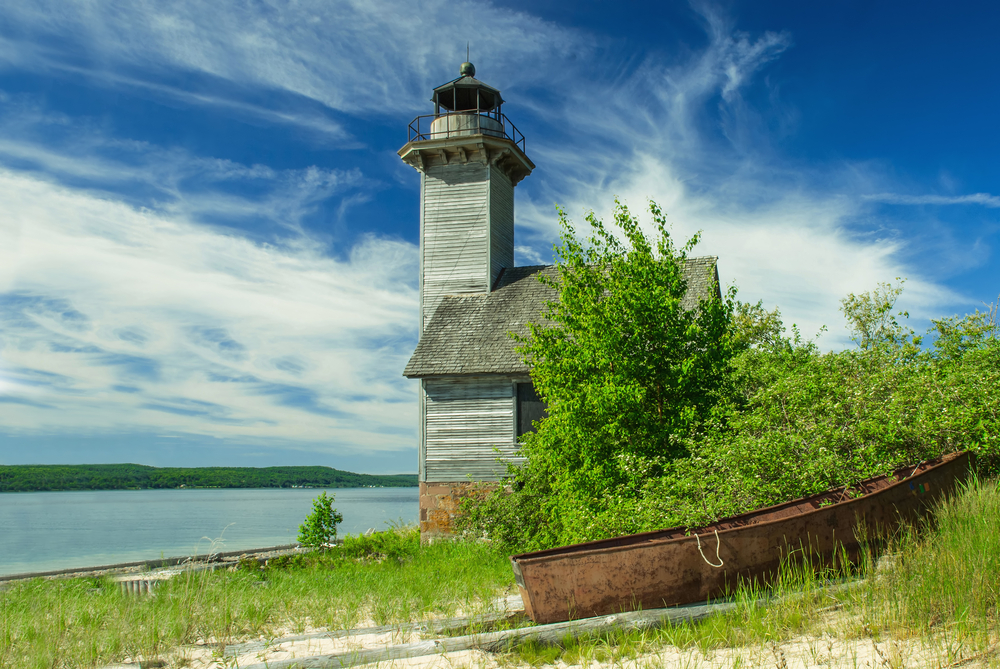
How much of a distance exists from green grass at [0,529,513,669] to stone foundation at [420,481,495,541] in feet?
17.8

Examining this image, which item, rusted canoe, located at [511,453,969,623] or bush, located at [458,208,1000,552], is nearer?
rusted canoe, located at [511,453,969,623]

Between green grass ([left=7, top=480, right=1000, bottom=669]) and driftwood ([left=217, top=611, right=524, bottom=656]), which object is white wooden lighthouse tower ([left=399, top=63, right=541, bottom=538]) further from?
driftwood ([left=217, top=611, right=524, bottom=656])

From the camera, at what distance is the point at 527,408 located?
16578 mm

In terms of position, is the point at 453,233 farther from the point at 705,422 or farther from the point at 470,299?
the point at 705,422

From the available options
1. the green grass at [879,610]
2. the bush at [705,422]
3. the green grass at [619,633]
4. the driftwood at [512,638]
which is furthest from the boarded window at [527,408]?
the driftwood at [512,638]

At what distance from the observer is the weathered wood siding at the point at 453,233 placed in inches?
779

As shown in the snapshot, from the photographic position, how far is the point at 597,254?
11586 mm

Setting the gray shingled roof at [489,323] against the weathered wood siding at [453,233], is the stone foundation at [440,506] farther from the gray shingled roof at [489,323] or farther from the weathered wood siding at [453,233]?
the weathered wood siding at [453,233]

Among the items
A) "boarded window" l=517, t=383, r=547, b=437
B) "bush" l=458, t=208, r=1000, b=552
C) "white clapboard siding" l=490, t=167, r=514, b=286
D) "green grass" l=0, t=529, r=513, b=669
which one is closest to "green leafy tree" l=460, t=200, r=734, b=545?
"bush" l=458, t=208, r=1000, b=552

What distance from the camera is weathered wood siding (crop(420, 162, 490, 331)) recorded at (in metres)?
19.8

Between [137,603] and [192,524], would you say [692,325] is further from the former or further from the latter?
[192,524]

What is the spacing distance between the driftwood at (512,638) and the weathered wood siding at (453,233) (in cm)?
1419

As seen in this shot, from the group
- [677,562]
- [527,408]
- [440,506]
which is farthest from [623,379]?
[440,506]

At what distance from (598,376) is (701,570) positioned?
13.3 feet
